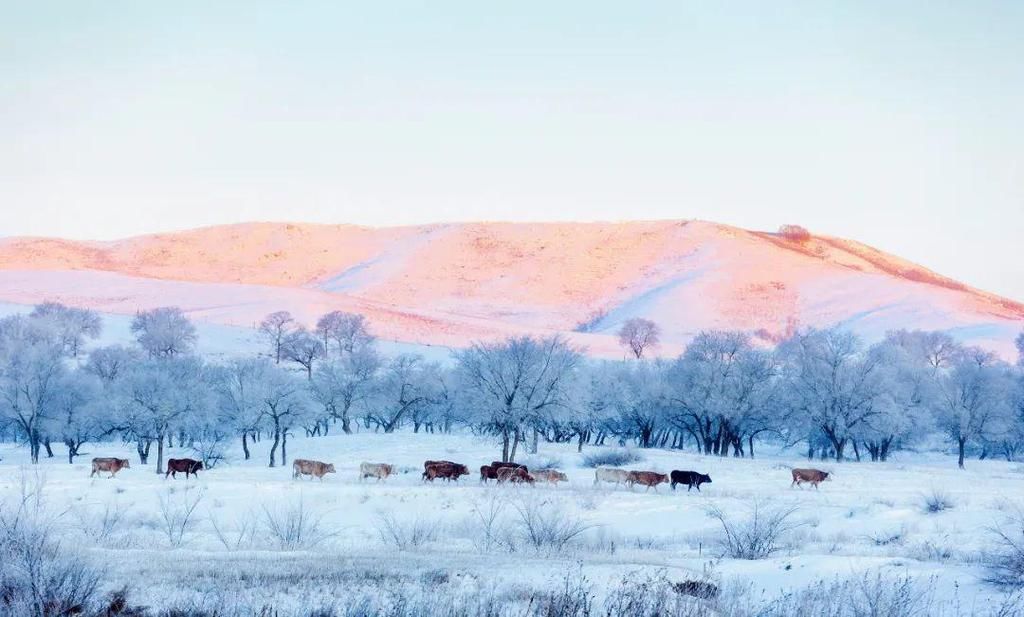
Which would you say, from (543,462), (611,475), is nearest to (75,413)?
(543,462)

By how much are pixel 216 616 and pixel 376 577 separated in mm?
2506

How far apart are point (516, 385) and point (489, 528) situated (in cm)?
2880

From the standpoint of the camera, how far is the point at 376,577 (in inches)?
454

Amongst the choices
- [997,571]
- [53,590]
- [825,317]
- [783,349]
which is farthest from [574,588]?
[825,317]

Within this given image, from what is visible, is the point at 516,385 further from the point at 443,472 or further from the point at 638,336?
the point at 638,336

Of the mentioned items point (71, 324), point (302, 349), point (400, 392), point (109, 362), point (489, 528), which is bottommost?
point (489, 528)

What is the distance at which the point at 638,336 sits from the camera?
13075cm

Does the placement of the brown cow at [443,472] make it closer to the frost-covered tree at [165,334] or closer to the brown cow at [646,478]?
the brown cow at [646,478]

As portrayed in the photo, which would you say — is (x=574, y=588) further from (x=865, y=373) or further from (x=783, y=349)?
(x=783, y=349)

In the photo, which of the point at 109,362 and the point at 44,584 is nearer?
the point at 44,584

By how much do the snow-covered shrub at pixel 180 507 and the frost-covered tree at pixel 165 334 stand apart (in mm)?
55255

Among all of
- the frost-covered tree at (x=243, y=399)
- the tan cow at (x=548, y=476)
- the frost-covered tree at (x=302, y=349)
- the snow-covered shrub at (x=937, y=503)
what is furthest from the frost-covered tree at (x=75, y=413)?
the snow-covered shrub at (x=937, y=503)

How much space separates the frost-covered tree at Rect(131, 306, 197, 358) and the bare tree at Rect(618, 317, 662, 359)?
60.0 metres

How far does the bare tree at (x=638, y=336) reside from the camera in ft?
425
